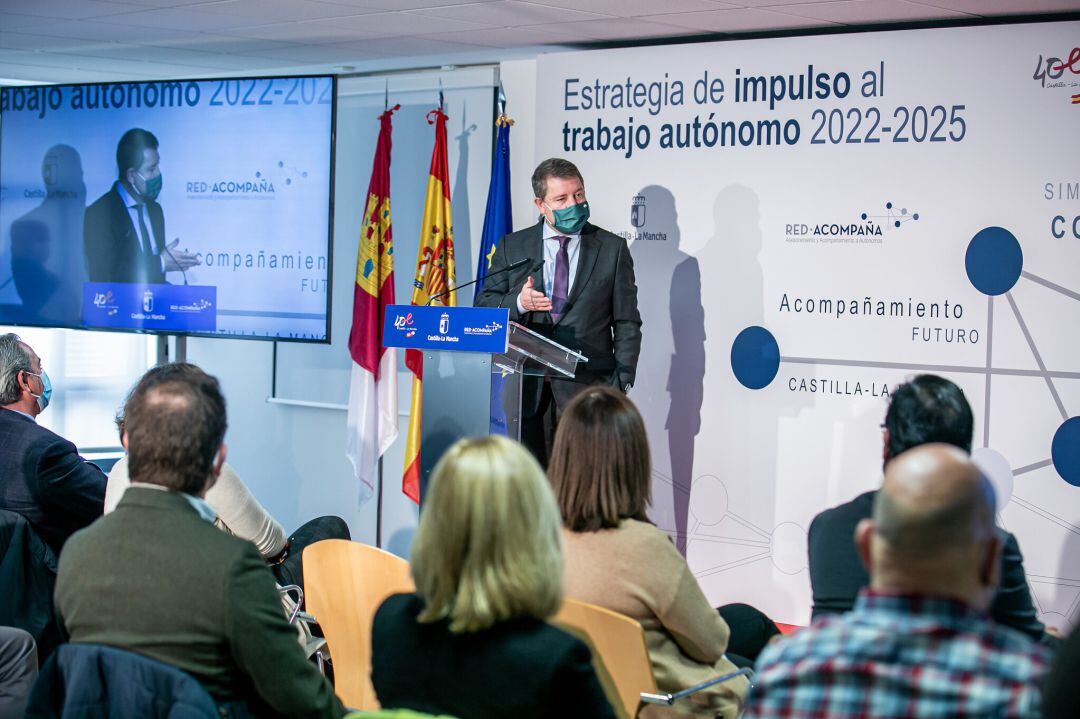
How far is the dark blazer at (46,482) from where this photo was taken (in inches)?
147

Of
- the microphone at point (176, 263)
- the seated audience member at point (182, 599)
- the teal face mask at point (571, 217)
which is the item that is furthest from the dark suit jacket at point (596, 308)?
the seated audience member at point (182, 599)

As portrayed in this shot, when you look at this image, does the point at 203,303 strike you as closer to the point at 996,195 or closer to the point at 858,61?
the point at 858,61

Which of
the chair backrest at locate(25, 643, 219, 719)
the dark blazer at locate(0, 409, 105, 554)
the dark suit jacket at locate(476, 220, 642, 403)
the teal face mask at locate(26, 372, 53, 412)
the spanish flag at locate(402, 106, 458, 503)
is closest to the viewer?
the chair backrest at locate(25, 643, 219, 719)

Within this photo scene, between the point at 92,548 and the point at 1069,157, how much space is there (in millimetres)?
4331

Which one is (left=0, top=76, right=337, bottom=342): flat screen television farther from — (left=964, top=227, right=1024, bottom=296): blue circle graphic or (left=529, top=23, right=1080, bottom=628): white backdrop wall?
(left=964, top=227, right=1024, bottom=296): blue circle graphic

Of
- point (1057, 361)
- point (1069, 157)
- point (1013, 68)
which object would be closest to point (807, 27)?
point (1013, 68)

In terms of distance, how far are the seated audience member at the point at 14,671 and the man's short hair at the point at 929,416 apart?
2.64m

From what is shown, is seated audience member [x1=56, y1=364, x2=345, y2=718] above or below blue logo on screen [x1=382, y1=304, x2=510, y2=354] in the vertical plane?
below

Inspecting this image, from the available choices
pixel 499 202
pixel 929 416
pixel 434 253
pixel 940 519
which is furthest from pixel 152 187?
pixel 940 519

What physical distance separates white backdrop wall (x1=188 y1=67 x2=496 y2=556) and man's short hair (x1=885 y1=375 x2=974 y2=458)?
12.9 feet

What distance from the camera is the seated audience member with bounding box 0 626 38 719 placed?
11.1 feet

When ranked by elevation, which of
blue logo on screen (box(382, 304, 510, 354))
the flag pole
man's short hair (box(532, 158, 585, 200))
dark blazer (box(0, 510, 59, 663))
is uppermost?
man's short hair (box(532, 158, 585, 200))

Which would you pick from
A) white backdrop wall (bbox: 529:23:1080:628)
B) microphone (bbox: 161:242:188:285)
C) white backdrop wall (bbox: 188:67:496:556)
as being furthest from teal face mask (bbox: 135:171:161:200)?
white backdrop wall (bbox: 529:23:1080:628)

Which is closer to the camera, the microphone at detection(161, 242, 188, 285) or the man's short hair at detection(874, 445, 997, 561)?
the man's short hair at detection(874, 445, 997, 561)
